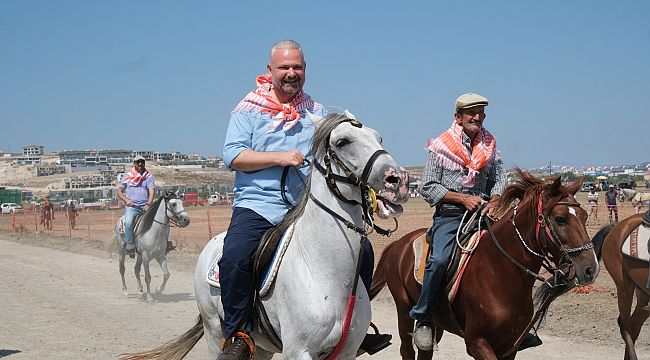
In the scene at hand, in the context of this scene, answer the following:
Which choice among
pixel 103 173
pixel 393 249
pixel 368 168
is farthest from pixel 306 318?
pixel 103 173

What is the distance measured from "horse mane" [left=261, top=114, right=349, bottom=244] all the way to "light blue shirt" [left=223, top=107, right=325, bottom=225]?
17cm

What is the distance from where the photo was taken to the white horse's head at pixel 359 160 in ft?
13.1

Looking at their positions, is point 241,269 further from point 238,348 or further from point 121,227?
point 121,227

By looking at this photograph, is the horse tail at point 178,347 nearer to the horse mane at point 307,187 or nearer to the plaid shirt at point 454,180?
the horse mane at point 307,187

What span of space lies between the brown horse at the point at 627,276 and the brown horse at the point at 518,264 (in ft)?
7.78

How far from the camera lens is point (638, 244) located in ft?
28.6

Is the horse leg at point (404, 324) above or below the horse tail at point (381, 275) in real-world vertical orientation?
below

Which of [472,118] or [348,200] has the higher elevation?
[472,118]

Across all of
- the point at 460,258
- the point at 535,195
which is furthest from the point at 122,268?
the point at 535,195

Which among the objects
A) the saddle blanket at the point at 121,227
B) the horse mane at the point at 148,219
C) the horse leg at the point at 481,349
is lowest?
the saddle blanket at the point at 121,227

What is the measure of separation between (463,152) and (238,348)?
303cm

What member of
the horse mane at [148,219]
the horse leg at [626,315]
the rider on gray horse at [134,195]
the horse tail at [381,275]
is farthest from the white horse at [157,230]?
the horse leg at [626,315]

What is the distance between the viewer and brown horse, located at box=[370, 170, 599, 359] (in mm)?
5961

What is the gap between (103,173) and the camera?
17462 cm
